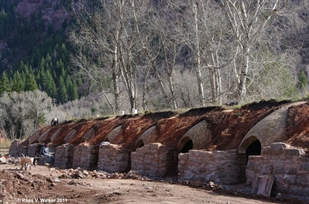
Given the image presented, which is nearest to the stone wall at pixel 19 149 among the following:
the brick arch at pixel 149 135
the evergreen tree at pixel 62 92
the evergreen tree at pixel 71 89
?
the brick arch at pixel 149 135

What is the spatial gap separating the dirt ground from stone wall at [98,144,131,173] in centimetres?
450

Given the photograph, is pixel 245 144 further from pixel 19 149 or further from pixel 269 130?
pixel 19 149

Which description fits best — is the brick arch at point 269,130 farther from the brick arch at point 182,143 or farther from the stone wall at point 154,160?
the stone wall at point 154,160

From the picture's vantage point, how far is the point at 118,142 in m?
20.5

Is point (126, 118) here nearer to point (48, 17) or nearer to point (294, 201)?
point (294, 201)

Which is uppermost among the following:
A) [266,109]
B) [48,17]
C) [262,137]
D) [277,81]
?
[48,17]

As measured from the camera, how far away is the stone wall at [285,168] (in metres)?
10.0

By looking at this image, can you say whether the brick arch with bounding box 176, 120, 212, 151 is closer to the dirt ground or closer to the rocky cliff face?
the dirt ground

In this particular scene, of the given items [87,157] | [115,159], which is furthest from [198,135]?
[87,157]

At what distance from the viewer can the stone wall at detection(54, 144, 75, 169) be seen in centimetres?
2417

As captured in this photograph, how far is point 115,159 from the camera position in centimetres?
1891

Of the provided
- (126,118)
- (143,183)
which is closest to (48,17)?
(126,118)

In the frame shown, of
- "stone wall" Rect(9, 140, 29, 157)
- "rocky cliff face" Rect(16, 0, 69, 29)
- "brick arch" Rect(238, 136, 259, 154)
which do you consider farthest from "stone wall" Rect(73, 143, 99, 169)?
"rocky cliff face" Rect(16, 0, 69, 29)

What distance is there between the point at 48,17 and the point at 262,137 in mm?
153888
